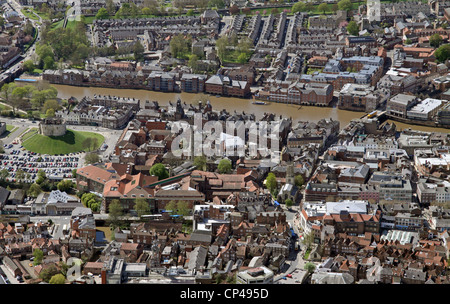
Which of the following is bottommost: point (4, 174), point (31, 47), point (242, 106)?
point (4, 174)

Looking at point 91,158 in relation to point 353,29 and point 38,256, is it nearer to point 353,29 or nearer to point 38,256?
point 38,256

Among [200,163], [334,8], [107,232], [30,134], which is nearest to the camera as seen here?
[107,232]

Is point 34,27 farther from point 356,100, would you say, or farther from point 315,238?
point 315,238

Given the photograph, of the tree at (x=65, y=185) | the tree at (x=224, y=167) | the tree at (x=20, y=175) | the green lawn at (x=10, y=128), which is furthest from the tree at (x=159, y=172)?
the green lawn at (x=10, y=128)

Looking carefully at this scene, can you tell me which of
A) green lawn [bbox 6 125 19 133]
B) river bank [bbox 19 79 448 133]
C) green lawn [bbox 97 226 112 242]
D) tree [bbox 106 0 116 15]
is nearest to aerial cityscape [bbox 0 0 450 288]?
green lawn [bbox 97 226 112 242]

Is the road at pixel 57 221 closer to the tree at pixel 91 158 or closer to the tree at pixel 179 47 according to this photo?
the tree at pixel 91 158

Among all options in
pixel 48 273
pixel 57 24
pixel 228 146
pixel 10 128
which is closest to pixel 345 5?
pixel 57 24
